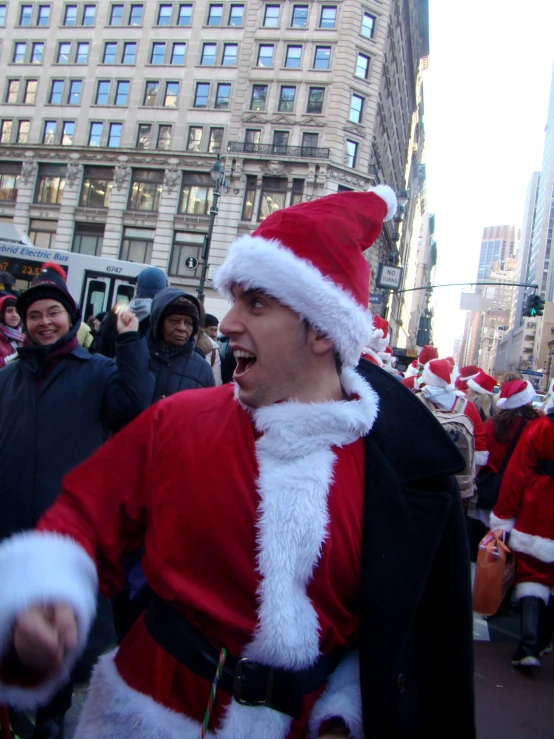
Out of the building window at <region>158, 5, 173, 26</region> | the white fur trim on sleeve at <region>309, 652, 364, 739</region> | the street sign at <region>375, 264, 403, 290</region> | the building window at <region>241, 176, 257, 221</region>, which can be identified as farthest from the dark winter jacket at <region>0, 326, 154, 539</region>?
the building window at <region>158, 5, 173, 26</region>

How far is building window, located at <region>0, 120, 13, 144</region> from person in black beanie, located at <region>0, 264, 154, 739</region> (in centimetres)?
4577

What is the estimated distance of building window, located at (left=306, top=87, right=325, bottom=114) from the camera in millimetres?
37281

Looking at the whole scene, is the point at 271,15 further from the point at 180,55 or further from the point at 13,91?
the point at 13,91

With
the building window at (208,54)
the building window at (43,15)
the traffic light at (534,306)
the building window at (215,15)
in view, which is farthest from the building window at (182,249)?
the traffic light at (534,306)

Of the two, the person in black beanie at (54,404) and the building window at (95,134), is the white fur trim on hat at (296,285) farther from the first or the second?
the building window at (95,134)

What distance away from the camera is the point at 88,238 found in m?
39.6

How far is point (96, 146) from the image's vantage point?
131 ft

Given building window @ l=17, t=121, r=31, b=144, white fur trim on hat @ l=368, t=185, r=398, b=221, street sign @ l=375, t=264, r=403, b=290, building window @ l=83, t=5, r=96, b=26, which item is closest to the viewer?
white fur trim on hat @ l=368, t=185, r=398, b=221

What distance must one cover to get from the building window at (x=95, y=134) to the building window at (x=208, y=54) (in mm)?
8128

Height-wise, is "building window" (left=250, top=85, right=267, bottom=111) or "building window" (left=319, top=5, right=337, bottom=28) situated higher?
"building window" (left=319, top=5, right=337, bottom=28)

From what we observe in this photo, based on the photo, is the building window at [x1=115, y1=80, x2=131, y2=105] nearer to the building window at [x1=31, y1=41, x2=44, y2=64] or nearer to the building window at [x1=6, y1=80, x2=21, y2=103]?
the building window at [x1=31, y1=41, x2=44, y2=64]

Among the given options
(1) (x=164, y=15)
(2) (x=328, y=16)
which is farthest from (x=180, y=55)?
(2) (x=328, y=16)

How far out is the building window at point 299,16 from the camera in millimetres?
37812

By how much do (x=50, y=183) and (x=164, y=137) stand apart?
8.76 m
